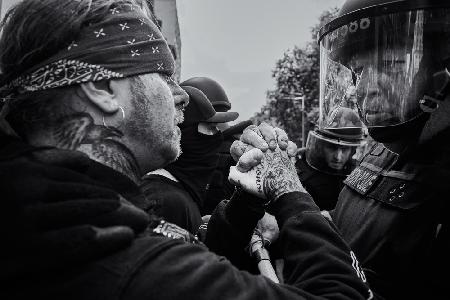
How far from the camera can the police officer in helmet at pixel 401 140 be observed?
1.83 meters

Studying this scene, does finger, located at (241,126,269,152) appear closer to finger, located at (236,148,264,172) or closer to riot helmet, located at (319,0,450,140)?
finger, located at (236,148,264,172)

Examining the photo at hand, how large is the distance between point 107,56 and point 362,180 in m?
1.57

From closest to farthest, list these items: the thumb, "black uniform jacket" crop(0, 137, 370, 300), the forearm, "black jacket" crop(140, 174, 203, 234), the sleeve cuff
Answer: "black uniform jacket" crop(0, 137, 370, 300)
the sleeve cuff
the thumb
the forearm
"black jacket" crop(140, 174, 203, 234)

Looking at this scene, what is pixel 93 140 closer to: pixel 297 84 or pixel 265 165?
pixel 265 165

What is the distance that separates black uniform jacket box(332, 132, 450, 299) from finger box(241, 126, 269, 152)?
65 cm

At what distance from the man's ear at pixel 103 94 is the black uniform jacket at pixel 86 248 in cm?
22

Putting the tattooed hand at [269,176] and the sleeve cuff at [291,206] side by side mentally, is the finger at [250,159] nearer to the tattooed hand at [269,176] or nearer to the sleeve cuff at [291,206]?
the tattooed hand at [269,176]

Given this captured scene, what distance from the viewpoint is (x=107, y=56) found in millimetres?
1439

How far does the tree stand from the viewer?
30141 millimetres

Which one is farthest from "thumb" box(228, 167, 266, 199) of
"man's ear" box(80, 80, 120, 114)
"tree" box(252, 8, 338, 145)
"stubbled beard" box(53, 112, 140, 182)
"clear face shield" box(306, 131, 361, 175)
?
"tree" box(252, 8, 338, 145)

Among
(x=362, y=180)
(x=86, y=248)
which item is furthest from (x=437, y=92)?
(x=86, y=248)

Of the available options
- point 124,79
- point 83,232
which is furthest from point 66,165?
point 124,79

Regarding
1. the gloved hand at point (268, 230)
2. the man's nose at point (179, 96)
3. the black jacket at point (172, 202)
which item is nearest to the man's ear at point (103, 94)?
the man's nose at point (179, 96)

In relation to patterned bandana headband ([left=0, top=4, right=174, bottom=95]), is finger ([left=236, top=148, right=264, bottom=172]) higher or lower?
lower
